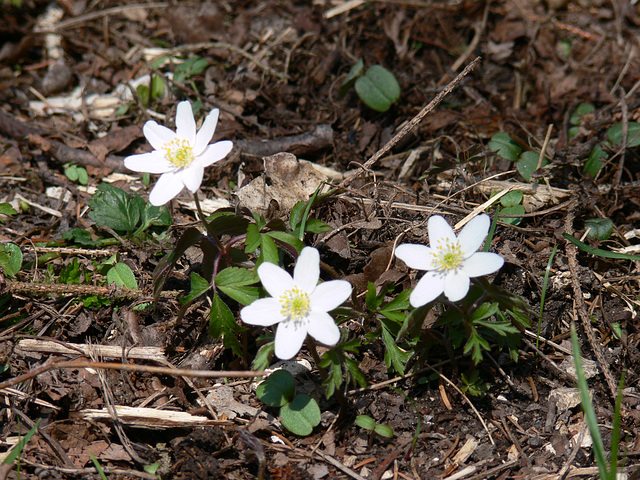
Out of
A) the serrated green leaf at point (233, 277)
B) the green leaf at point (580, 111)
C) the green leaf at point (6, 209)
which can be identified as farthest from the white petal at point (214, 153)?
the green leaf at point (580, 111)

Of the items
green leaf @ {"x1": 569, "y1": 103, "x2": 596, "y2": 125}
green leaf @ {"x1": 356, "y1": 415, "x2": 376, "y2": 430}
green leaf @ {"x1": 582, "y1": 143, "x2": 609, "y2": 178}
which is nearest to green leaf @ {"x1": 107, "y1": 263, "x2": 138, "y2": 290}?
green leaf @ {"x1": 356, "y1": 415, "x2": 376, "y2": 430}

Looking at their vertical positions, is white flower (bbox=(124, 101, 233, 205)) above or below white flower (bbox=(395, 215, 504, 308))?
above

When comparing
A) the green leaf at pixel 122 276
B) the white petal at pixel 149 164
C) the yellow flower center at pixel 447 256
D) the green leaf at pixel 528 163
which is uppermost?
the white petal at pixel 149 164

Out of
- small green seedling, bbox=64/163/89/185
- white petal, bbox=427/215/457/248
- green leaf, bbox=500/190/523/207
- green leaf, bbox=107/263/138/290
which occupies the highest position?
white petal, bbox=427/215/457/248

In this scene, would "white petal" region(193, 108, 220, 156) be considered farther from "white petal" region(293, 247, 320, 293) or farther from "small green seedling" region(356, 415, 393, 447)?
"small green seedling" region(356, 415, 393, 447)

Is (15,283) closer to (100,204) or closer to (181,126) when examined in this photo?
(100,204)

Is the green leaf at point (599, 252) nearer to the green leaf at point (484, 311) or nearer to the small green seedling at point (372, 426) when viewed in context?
the green leaf at point (484, 311)

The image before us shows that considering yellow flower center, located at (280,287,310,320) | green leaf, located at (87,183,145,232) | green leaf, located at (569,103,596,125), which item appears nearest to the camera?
yellow flower center, located at (280,287,310,320)

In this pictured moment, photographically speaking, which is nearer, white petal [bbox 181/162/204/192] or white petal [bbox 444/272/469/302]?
white petal [bbox 444/272/469/302]
